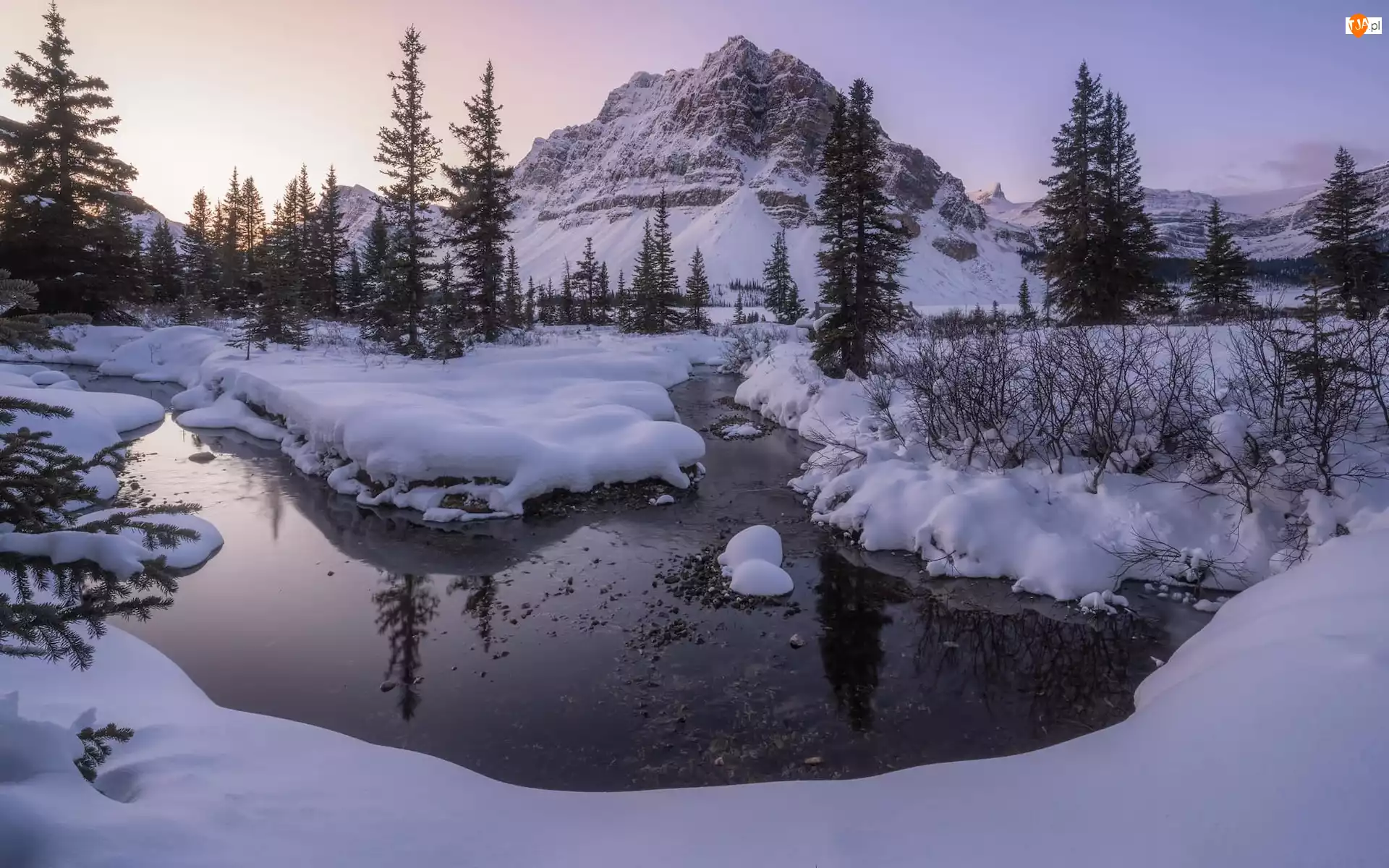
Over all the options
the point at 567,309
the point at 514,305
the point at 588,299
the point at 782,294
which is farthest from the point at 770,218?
the point at 514,305

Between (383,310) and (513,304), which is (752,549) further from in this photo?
(513,304)

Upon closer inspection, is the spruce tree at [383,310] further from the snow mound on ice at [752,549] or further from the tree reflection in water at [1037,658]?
the tree reflection in water at [1037,658]

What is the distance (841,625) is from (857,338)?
15.6 m

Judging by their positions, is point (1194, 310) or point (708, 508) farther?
point (1194, 310)

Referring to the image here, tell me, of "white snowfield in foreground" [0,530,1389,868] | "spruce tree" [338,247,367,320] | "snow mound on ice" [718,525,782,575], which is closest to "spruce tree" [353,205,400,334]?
"spruce tree" [338,247,367,320]

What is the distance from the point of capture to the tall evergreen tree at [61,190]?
27125 millimetres

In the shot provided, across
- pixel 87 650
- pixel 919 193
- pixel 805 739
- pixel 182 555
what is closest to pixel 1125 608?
pixel 805 739

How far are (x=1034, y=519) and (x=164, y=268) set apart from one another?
61582 millimetres

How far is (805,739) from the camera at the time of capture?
21.4ft

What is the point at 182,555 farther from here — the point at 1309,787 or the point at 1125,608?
the point at 1125,608

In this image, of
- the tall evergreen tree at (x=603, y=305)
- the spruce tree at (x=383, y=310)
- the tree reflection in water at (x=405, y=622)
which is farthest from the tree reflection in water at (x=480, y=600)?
the tall evergreen tree at (x=603, y=305)

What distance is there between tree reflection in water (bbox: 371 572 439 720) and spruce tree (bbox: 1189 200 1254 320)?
3517 centimetres

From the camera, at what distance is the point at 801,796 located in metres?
5.11

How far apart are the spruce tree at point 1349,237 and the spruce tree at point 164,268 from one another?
6598 cm
